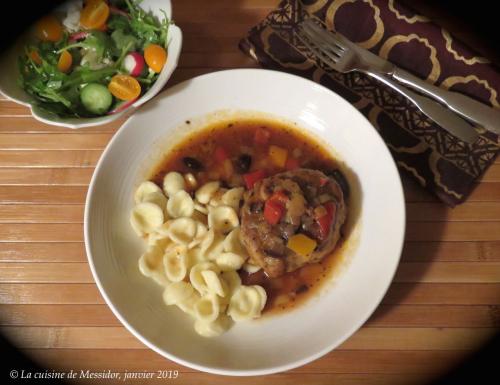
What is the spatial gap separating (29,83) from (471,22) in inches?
141

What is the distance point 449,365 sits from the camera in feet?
9.36

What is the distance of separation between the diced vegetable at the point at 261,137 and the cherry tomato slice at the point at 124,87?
3.05ft

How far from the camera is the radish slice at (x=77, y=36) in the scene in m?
3.33

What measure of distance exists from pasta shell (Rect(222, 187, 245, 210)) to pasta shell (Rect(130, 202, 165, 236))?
1.50ft

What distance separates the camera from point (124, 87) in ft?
10.3

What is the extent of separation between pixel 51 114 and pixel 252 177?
1.48m

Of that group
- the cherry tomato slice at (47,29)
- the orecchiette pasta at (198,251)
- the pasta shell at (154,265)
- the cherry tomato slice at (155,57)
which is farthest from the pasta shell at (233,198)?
the cherry tomato slice at (47,29)

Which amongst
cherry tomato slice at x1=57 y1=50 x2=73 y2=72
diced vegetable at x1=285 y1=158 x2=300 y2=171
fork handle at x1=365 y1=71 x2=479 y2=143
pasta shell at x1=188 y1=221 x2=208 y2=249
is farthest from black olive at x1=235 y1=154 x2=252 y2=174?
cherry tomato slice at x1=57 y1=50 x2=73 y2=72

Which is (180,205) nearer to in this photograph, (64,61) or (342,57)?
(64,61)

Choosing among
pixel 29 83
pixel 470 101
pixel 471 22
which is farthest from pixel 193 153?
pixel 471 22

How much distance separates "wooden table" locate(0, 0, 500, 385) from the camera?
9.46ft

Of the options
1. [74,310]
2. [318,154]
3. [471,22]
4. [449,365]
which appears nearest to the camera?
[449,365]

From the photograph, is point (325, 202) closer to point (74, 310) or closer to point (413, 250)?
point (413, 250)

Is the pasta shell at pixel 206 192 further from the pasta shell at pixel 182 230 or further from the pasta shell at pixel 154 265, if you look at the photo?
the pasta shell at pixel 154 265
